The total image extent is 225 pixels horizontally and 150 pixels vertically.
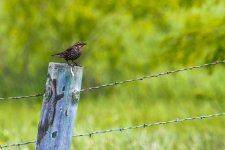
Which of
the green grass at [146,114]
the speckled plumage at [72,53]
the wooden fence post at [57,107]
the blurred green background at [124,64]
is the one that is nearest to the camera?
the wooden fence post at [57,107]

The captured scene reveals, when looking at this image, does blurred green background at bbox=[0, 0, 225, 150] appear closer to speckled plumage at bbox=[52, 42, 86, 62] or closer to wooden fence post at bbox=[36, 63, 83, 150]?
speckled plumage at bbox=[52, 42, 86, 62]

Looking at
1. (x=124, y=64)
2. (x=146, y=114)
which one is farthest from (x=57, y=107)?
(x=124, y=64)

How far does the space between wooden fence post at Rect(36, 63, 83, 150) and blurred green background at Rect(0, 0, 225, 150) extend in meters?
3.77

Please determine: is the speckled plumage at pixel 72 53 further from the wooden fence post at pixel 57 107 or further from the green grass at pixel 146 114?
the green grass at pixel 146 114

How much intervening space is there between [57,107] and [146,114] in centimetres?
815

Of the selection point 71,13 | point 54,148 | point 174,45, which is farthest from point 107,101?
point 54,148

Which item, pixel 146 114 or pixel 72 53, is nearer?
pixel 72 53

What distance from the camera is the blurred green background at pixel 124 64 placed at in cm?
933

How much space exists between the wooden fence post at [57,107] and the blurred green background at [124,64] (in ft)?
12.4

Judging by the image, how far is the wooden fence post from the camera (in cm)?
477

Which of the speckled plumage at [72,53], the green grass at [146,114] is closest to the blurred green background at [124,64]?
the green grass at [146,114]

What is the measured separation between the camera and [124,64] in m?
18.1

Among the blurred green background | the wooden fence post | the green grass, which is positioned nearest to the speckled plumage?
the wooden fence post

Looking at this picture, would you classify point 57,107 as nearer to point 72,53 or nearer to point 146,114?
point 72,53
